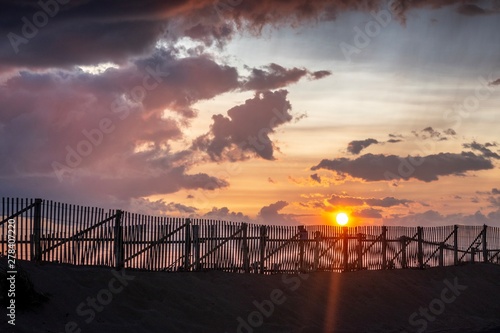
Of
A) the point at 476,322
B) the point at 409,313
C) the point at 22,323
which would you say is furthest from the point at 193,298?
the point at 476,322

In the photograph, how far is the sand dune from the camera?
2039cm

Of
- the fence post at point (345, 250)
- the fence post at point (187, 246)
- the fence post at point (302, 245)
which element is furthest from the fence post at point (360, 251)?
the fence post at point (187, 246)

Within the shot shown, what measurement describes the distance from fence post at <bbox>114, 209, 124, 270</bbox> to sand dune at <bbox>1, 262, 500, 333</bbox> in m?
1.40

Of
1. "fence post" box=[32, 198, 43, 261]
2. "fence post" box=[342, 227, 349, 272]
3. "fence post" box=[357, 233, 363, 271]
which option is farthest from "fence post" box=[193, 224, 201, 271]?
"fence post" box=[357, 233, 363, 271]

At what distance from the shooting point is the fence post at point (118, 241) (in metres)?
25.8

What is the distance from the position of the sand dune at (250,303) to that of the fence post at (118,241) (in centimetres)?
140

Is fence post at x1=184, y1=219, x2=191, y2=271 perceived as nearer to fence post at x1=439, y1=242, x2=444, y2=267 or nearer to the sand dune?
the sand dune

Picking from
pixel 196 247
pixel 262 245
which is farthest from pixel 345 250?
pixel 196 247

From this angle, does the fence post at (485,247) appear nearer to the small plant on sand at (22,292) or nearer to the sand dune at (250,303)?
the sand dune at (250,303)

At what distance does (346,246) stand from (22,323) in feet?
69.8

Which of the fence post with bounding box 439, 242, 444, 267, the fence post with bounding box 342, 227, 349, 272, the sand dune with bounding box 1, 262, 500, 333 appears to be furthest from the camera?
the fence post with bounding box 439, 242, 444, 267

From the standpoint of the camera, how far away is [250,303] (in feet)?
84.4

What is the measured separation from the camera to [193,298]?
79.1 feet

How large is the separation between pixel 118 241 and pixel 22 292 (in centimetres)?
713
